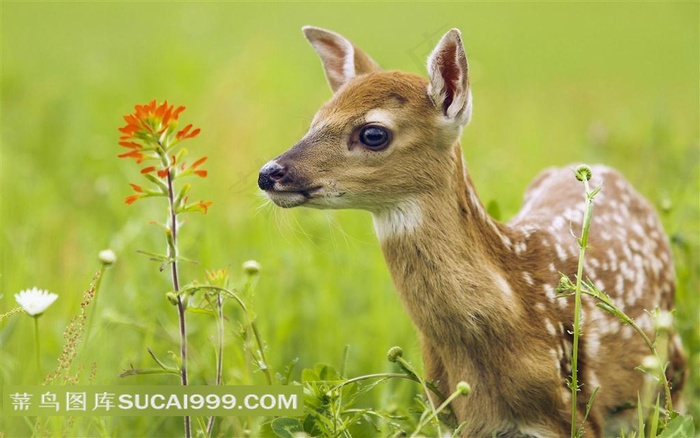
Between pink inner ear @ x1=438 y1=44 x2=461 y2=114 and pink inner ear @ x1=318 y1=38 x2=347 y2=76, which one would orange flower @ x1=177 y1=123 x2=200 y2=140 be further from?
pink inner ear @ x1=318 y1=38 x2=347 y2=76

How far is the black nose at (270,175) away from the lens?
304 centimetres

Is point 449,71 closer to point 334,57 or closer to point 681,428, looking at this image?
point 334,57

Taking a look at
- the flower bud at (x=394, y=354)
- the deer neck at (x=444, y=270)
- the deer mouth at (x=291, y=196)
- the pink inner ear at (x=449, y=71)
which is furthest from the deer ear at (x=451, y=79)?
the flower bud at (x=394, y=354)

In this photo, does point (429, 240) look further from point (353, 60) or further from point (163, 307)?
point (163, 307)

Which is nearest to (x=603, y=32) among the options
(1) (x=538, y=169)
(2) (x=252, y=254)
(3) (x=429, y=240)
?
(1) (x=538, y=169)

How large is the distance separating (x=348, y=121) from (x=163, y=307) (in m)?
1.61

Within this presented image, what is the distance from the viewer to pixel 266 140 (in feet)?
24.2

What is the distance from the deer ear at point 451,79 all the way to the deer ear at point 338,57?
0.49 metres

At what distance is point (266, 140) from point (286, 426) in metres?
4.67

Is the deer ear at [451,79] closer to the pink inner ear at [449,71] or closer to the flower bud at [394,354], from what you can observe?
the pink inner ear at [449,71]

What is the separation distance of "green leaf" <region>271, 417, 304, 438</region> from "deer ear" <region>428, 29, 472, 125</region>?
1.04m

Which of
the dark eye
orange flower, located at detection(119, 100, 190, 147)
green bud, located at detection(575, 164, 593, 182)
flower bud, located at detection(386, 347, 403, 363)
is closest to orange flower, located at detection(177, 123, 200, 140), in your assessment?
orange flower, located at detection(119, 100, 190, 147)

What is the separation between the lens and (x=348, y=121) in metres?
3.19

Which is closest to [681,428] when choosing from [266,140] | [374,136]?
[374,136]
